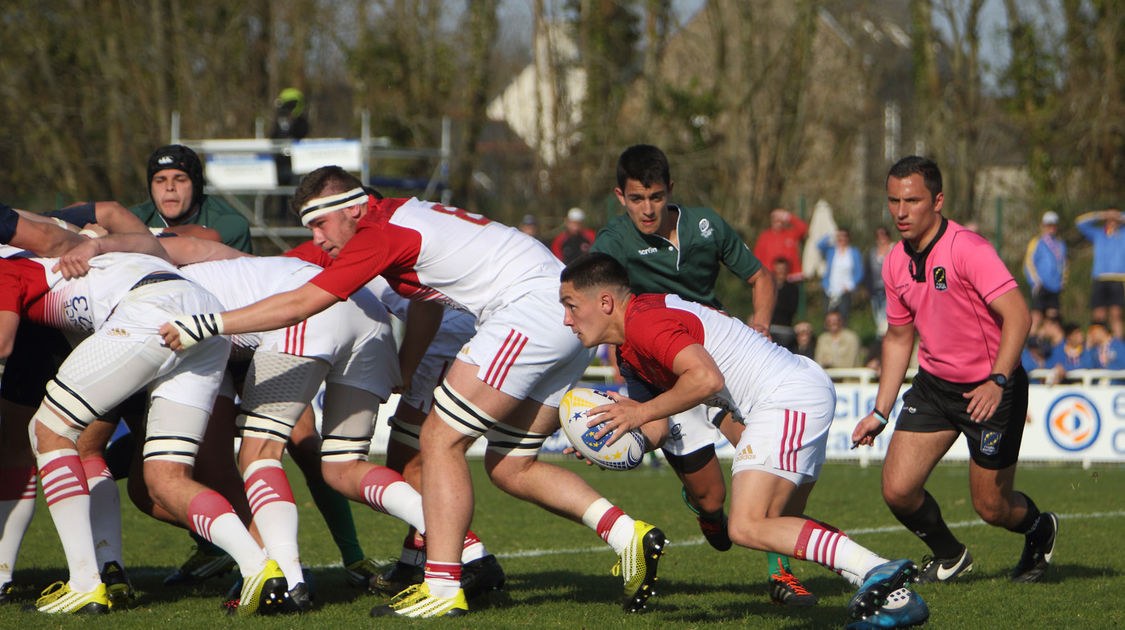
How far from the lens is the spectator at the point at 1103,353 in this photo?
14.0 m

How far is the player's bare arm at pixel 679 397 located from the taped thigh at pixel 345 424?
168 cm

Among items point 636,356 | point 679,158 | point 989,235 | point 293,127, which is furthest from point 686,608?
point 679,158

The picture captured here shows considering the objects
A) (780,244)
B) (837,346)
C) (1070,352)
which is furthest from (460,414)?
(780,244)

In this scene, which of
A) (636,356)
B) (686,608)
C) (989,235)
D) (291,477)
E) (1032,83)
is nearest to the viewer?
(636,356)

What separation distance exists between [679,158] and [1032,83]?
24.0ft

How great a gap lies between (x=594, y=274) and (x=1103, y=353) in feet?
36.4

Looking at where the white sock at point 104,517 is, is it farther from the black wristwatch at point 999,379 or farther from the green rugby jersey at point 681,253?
the black wristwatch at point 999,379

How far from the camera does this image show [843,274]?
17297 millimetres

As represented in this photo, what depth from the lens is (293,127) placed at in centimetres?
1767

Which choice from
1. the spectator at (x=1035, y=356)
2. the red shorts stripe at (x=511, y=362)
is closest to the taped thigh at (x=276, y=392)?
the red shorts stripe at (x=511, y=362)

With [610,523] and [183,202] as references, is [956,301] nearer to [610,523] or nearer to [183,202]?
[610,523]

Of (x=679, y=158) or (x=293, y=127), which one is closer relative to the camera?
(x=293, y=127)

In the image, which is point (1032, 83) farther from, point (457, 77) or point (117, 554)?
point (117, 554)

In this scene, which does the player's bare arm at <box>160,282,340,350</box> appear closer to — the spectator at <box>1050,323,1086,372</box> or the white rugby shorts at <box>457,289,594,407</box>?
the white rugby shorts at <box>457,289,594,407</box>
